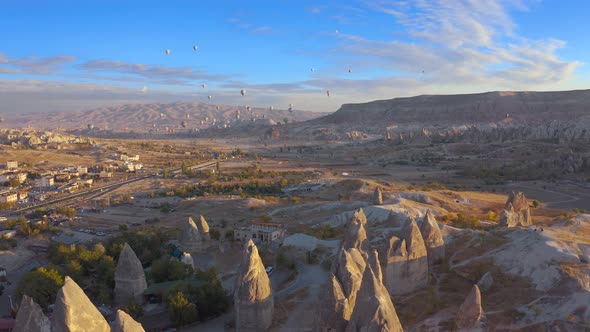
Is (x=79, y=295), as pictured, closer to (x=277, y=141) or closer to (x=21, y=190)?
(x=21, y=190)

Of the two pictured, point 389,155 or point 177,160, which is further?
point 177,160

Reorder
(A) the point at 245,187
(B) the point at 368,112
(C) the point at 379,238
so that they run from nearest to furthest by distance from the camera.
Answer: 1. (C) the point at 379,238
2. (A) the point at 245,187
3. (B) the point at 368,112

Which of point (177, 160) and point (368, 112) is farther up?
point (368, 112)

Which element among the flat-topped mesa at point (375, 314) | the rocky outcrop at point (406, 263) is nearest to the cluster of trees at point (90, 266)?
the rocky outcrop at point (406, 263)

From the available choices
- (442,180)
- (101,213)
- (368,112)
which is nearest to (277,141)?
(368,112)

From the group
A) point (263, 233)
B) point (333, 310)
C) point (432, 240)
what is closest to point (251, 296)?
point (333, 310)

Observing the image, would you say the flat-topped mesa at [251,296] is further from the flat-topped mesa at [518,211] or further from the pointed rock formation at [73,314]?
the flat-topped mesa at [518,211]

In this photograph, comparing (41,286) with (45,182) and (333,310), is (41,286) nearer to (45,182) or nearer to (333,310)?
(333,310)
